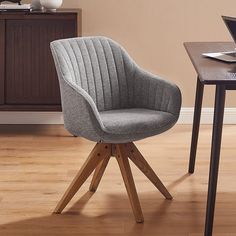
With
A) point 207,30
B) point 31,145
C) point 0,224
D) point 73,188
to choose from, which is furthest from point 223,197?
point 207,30

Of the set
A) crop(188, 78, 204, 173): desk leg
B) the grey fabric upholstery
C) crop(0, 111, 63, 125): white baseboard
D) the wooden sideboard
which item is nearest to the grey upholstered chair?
the grey fabric upholstery

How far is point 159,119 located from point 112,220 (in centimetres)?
53

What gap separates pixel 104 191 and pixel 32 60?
1.52 m

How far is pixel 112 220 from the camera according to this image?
10.1 feet

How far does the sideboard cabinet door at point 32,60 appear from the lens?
4586 millimetres

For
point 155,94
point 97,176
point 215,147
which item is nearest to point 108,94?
point 155,94

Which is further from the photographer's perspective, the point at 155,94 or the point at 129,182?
the point at 155,94

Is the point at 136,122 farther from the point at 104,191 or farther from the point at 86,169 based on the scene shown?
the point at 104,191

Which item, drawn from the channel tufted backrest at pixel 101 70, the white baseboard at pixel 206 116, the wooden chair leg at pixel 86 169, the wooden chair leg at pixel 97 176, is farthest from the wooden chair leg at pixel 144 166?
the white baseboard at pixel 206 116

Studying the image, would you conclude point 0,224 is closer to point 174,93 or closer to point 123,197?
point 123,197

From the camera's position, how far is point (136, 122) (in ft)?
10.0

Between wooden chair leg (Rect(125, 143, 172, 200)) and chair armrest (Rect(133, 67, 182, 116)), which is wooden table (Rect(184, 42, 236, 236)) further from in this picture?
wooden chair leg (Rect(125, 143, 172, 200))

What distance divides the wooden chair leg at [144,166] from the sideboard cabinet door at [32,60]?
1.58m

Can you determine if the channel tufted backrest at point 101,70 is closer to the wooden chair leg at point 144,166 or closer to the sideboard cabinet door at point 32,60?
the wooden chair leg at point 144,166
